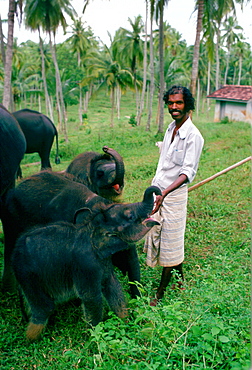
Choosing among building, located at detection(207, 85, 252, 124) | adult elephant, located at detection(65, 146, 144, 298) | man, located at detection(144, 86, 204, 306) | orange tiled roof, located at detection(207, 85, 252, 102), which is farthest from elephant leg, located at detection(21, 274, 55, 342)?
orange tiled roof, located at detection(207, 85, 252, 102)

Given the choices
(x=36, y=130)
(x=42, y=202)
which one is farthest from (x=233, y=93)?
(x=42, y=202)

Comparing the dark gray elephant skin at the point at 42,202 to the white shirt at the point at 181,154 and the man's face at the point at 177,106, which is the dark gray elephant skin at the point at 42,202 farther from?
the man's face at the point at 177,106

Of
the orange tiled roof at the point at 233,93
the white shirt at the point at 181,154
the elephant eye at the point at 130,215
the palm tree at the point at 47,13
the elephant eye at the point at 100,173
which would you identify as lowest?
the elephant eye at the point at 130,215

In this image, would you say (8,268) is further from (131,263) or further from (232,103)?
(232,103)

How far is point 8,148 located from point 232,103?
22.4 metres

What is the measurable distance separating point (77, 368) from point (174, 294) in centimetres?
119

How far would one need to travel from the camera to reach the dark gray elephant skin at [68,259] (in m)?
2.66

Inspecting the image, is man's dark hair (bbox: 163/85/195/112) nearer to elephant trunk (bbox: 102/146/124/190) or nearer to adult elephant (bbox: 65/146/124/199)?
elephant trunk (bbox: 102/146/124/190)

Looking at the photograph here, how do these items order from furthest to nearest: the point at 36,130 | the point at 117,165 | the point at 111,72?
1. the point at 111,72
2. the point at 36,130
3. the point at 117,165

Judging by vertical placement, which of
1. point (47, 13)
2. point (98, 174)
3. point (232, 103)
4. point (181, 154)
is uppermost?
point (47, 13)

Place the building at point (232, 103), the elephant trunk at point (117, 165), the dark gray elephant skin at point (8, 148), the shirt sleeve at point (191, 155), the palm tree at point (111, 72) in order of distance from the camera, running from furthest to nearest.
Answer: the building at point (232, 103)
the palm tree at point (111, 72)
the elephant trunk at point (117, 165)
the dark gray elephant skin at point (8, 148)
the shirt sleeve at point (191, 155)

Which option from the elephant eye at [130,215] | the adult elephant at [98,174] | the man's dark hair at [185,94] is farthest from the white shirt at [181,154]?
the elephant eye at [130,215]

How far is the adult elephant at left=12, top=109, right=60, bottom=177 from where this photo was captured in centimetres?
788

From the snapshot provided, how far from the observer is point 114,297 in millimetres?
2861
